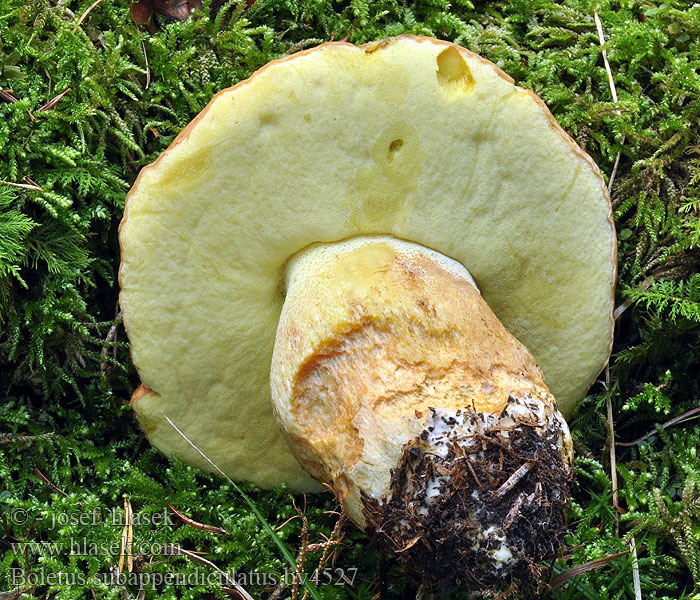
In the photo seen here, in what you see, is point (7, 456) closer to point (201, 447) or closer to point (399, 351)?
point (201, 447)

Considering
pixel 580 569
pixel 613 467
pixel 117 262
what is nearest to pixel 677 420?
pixel 613 467

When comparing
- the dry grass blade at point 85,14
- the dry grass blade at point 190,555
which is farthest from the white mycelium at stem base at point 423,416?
the dry grass blade at point 85,14

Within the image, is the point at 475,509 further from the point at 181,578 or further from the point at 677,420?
the point at 677,420

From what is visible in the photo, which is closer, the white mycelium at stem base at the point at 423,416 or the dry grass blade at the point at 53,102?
the white mycelium at stem base at the point at 423,416

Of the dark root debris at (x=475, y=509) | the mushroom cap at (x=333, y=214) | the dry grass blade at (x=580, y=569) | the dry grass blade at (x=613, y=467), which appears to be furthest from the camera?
the dry grass blade at (x=613, y=467)

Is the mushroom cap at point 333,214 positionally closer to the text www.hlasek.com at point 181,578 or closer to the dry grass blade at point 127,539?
the dry grass blade at point 127,539

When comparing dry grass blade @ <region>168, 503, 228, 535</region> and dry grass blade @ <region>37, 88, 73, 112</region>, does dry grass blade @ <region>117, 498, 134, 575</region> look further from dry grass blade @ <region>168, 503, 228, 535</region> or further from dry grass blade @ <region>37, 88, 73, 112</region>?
dry grass blade @ <region>37, 88, 73, 112</region>
